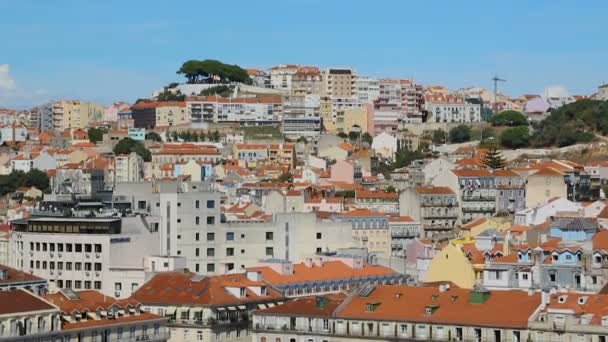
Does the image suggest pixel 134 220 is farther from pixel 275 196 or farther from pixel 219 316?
pixel 275 196

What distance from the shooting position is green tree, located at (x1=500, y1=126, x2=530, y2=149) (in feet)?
517

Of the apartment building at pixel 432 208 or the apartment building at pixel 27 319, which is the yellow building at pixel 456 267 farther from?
the apartment building at pixel 432 208

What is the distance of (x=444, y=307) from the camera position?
194 feet

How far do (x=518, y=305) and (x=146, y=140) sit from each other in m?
126

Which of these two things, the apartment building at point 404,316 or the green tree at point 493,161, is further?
the green tree at point 493,161

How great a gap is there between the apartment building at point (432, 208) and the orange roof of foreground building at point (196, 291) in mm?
41209

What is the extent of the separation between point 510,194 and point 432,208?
6.90 metres

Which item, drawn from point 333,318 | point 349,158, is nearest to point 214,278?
point 333,318

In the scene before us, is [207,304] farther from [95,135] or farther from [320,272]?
[95,135]

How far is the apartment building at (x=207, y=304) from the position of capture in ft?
213

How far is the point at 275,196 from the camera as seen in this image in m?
112

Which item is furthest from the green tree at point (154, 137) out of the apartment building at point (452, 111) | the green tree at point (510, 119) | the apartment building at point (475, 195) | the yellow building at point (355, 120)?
the apartment building at point (475, 195)

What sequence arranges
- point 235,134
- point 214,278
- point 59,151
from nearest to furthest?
1. point 214,278
2. point 59,151
3. point 235,134

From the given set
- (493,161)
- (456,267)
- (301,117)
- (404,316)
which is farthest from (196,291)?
(301,117)
